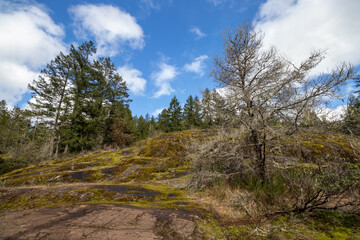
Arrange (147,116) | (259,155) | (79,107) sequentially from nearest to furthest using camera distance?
(259,155) < (79,107) < (147,116)

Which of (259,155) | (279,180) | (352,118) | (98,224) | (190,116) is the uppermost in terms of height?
(190,116)

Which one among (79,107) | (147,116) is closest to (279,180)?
(79,107)

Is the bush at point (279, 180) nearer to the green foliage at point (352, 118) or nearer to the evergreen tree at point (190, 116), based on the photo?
the green foliage at point (352, 118)

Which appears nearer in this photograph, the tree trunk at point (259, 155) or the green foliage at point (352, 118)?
the green foliage at point (352, 118)

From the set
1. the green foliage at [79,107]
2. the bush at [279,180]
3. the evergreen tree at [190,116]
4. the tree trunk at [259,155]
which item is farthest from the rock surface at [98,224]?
the evergreen tree at [190,116]

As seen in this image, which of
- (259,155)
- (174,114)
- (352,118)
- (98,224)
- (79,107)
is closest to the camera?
(98,224)

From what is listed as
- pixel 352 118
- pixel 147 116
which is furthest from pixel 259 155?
pixel 147 116

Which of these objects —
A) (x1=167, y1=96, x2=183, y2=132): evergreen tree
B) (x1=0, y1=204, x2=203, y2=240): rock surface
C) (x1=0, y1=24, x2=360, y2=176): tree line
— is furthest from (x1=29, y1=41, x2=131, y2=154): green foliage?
(x1=0, y1=204, x2=203, y2=240): rock surface

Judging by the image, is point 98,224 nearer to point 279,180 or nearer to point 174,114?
point 279,180

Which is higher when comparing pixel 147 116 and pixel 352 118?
pixel 147 116

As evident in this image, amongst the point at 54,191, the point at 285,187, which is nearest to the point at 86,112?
the point at 54,191

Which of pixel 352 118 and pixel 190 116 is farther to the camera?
pixel 190 116

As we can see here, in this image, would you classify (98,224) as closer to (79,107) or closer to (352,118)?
(352,118)

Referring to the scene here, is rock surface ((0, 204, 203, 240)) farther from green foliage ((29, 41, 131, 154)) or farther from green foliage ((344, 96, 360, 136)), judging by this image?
green foliage ((29, 41, 131, 154))
